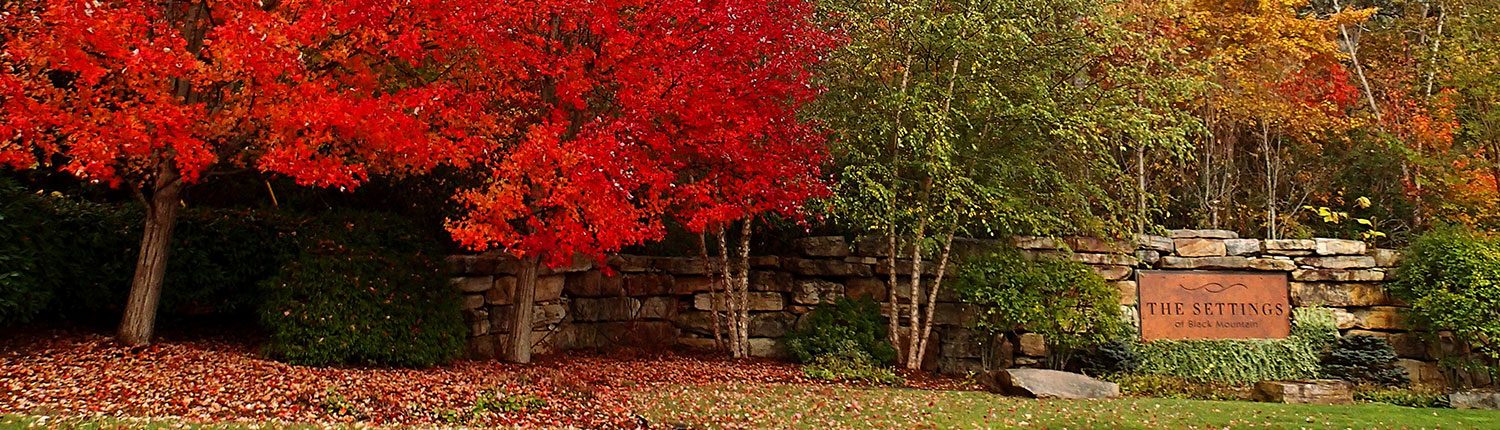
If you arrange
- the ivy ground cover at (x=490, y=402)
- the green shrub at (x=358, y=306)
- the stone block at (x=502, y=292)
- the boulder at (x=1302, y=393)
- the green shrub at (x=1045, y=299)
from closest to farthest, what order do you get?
the ivy ground cover at (x=490, y=402) < the green shrub at (x=358, y=306) < the boulder at (x=1302, y=393) < the stone block at (x=502, y=292) < the green shrub at (x=1045, y=299)

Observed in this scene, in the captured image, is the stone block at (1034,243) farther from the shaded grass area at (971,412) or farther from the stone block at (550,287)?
the stone block at (550,287)

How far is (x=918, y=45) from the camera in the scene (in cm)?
1193

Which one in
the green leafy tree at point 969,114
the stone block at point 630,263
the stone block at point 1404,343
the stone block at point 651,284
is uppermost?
the green leafy tree at point 969,114

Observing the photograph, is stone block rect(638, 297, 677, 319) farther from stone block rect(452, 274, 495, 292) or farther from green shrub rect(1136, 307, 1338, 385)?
green shrub rect(1136, 307, 1338, 385)

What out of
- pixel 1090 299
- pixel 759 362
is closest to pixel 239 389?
pixel 759 362

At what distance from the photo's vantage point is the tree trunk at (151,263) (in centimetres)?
894

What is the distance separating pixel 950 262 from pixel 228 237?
8487 mm

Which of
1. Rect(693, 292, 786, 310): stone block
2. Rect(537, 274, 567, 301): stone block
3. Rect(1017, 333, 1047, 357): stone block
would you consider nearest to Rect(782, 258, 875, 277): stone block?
Rect(693, 292, 786, 310): stone block

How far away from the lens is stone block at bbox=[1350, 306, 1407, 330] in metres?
13.5

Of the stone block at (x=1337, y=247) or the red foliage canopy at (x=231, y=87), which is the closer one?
the red foliage canopy at (x=231, y=87)

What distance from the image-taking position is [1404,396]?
11430 millimetres

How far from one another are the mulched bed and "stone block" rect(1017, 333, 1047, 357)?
17.4ft

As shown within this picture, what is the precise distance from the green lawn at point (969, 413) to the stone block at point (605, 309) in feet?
9.57

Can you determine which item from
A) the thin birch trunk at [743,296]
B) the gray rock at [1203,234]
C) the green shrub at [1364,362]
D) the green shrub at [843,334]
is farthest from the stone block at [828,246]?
the green shrub at [1364,362]
